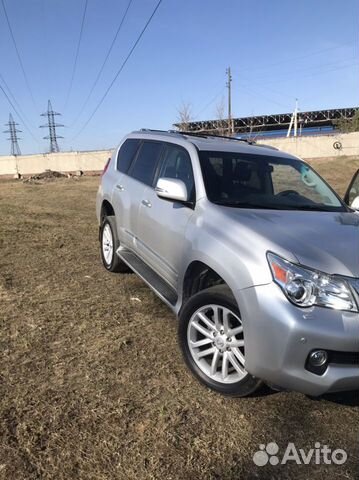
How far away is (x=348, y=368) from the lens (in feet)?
8.73

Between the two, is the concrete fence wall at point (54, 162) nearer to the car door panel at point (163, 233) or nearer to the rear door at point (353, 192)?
the rear door at point (353, 192)

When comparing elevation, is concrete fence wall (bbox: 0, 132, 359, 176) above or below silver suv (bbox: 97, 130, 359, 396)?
below

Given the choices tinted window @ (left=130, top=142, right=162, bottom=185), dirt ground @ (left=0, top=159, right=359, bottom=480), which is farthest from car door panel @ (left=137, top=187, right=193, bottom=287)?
dirt ground @ (left=0, top=159, right=359, bottom=480)

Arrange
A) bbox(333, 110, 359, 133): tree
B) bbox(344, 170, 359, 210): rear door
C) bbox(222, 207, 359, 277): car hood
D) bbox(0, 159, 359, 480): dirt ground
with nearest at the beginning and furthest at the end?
bbox(0, 159, 359, 480): dirt ground < bbox(222, 207, 359, 277): car hood < bbox(344, 170, 359, 210): rear door < bbox(333, 110, 359, 133): tree

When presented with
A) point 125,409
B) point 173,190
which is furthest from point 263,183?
point 125,409

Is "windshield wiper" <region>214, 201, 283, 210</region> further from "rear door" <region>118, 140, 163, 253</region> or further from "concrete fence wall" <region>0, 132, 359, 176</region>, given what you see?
"concrete fence wall" <region>0, 132, 359, 176</region>

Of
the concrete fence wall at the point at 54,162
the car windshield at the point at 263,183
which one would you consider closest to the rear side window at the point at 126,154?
the car windshield at the point at 263,183

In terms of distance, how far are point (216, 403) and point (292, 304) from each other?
96cm

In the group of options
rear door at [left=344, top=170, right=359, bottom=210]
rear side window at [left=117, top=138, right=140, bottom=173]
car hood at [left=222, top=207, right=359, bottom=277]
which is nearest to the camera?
car hood at [left=222, top=207, right=359, bottom=277]

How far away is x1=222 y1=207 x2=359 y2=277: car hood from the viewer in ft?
9.02

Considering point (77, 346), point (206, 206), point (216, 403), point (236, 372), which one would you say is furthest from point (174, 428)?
point (206, 206)

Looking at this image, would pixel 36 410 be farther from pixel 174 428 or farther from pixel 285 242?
pixel 285 242

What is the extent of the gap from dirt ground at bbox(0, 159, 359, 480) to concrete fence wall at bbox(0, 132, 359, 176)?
3795cm

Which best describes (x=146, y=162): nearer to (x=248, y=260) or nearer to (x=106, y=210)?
(x=106, y=210)
